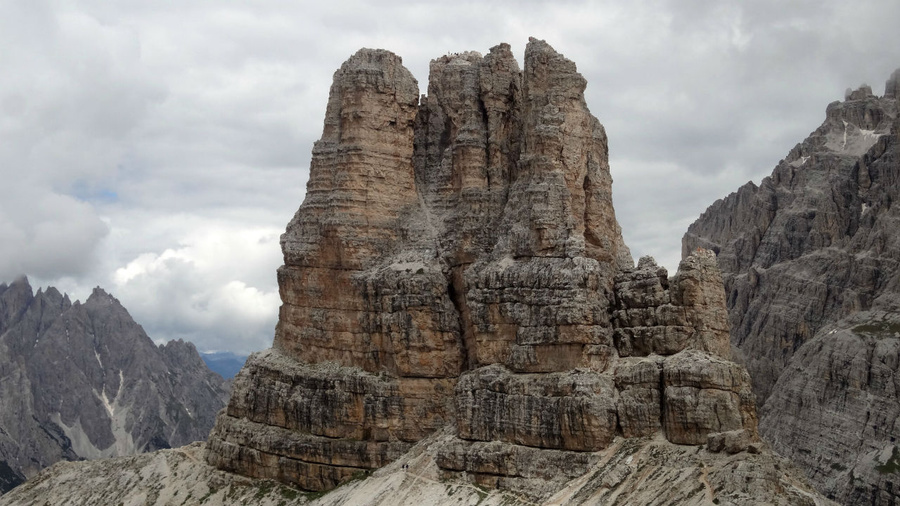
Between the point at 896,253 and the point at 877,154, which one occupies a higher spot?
the point at 877,154

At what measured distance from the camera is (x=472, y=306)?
78.1 meters

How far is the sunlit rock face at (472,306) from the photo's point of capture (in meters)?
71.0

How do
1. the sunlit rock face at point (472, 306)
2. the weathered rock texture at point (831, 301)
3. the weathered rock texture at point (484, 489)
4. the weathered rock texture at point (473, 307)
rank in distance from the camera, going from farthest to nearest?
the weathered rock texture at point (831, 301), the sunlit rock face at point (472, 306), the weathered rock texture at point (473, 307), the weathered rock texture at point (484, 489)

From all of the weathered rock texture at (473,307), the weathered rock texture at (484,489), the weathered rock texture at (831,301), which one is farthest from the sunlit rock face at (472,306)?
the weathered rock texture at (831,301)

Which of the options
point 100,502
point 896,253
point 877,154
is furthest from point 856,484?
point 100,502

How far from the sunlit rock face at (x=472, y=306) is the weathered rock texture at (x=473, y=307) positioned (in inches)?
5.0

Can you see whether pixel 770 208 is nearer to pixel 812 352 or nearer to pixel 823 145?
pixel 823 145

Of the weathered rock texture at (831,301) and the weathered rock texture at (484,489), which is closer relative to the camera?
the weathered rock texture at (484,489)

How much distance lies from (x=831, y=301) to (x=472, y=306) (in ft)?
335

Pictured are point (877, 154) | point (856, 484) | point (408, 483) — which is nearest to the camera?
point (408, 483)

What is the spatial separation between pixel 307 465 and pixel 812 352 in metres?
91.8

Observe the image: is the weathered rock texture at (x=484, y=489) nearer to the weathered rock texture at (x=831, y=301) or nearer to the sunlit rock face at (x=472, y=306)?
the sunlit rock face at (x=472, y=306)

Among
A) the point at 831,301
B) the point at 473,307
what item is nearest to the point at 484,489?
the point at 473,307

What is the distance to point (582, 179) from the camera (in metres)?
78.8
